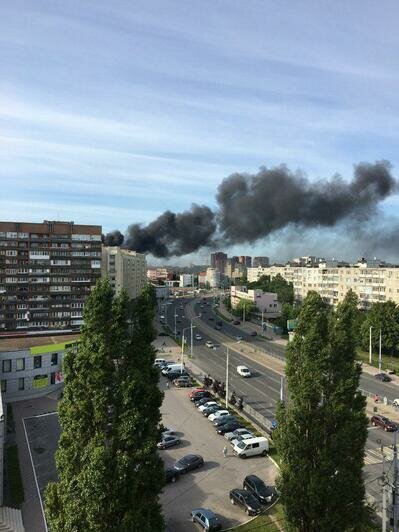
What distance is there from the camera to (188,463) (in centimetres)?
2586

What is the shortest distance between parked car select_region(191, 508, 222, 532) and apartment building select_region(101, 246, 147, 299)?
41.0 metres

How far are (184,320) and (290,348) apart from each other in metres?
90.5

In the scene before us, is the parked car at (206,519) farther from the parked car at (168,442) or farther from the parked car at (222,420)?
the parked car at (222,420)

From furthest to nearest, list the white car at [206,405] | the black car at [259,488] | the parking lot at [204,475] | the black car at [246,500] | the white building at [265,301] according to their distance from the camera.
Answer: the white building at [265,301] < the white car at [206,405] < the black car at [259,488] < the parking lot at [204,475] < the black car at [246,500]

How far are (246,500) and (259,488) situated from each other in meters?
1.43

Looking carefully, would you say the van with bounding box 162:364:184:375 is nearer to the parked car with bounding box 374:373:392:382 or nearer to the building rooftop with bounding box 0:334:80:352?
the building rooftop with bounding box 0:334:80:352

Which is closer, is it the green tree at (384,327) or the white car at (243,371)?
the white car at (243,371)

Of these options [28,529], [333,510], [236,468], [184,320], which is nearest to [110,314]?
[333,510]

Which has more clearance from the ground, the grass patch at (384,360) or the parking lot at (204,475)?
the parking lot at (204,475)

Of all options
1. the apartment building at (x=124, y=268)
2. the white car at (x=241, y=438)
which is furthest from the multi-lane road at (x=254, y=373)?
the apartment building at (x=124, y=268)

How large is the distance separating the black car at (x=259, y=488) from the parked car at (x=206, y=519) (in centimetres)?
301

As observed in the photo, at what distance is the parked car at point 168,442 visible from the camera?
29.1 meters

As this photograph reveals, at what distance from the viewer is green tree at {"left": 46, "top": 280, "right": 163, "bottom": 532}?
12.0m

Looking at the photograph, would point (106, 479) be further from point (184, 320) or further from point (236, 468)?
point (184, 320)
